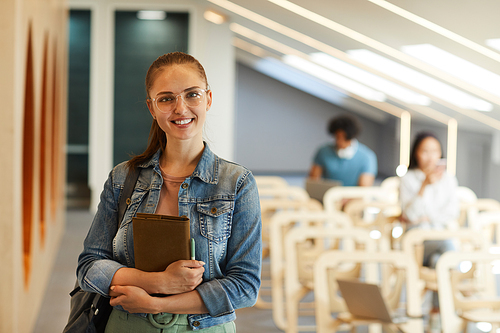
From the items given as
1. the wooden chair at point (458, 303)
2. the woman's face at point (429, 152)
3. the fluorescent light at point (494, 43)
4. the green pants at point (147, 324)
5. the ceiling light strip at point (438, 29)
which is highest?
the ceiling light strip at point (438, 29)

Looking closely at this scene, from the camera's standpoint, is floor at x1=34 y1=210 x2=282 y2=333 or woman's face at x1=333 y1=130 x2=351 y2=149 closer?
floor at x1=34 y1=210 x2=282 y2=333

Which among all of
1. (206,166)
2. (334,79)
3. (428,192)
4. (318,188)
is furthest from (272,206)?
(334,79)

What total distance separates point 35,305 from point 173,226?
3.05 meters

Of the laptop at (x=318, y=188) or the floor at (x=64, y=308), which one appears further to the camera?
the laptop at (x=318, y=188)

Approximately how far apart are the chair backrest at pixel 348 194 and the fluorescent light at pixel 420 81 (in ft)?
6.59

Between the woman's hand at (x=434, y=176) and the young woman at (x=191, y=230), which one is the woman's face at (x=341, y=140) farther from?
the young woman at (x=191, y=230)

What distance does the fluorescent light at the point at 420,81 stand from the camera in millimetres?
6383

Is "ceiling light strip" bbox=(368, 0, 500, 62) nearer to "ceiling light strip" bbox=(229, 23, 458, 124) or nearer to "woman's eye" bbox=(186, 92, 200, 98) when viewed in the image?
"woman's eye" bbox=(186, 92, 200, 98)

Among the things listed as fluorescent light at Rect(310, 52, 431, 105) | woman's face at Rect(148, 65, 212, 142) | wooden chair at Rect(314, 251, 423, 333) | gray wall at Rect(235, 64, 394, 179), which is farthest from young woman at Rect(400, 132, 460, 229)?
gray wall at Rect(235, 64, 394, 179)

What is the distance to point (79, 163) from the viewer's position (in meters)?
8.43

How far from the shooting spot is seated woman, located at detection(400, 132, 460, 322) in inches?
154

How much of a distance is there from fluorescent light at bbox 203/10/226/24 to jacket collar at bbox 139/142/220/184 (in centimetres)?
646

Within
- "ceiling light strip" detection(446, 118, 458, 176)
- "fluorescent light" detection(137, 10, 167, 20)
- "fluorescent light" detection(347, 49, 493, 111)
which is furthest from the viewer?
"ceiling light strip" detection(446, 118, 458, 176)

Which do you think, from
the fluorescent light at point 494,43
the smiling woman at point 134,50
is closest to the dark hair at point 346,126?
the fluorescent light at point 494,43
